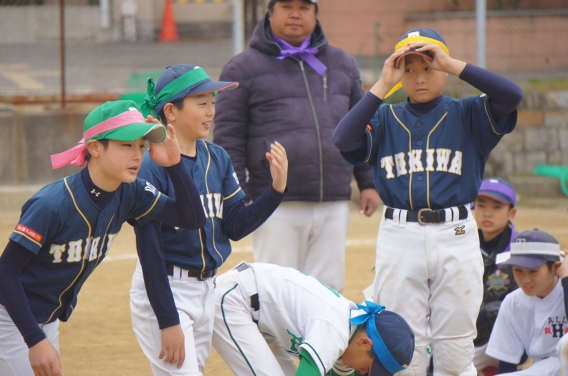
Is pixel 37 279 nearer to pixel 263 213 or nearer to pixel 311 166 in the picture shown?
pixel 263 213

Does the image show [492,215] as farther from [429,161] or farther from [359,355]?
[359,355]

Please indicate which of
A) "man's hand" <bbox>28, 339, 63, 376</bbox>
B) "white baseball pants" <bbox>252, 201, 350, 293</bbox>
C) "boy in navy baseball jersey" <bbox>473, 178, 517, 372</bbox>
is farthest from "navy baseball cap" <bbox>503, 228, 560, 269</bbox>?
"man's hand" <bbox>28, 339, 63, 376</bbox>

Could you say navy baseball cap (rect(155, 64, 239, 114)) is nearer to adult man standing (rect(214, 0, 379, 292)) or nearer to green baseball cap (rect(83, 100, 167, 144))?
green baseball cap (rect(83, 100, 167, 144))

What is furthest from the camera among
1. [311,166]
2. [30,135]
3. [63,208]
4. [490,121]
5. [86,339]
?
[30,135]

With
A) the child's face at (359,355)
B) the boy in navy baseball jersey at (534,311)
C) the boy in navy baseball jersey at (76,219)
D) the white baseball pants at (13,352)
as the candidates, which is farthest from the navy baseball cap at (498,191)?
the white baseball pants at (13,352)

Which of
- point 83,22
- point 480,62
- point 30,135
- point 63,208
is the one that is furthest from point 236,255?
point 83,22

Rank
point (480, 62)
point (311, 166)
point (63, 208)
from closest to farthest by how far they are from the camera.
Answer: point (63, 208), point (311, 166), point (480, 62)

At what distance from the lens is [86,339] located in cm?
515

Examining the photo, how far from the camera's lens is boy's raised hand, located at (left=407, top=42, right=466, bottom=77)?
3.43m

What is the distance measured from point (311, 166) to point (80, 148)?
1.53m

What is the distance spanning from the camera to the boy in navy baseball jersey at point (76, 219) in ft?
9.72

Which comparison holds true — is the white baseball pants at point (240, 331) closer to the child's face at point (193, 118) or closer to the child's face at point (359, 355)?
the child's face at point (359, 355)

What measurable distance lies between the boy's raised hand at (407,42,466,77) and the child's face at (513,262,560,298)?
3.88 feet

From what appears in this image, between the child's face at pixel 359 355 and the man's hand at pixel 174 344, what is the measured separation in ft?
2.20
